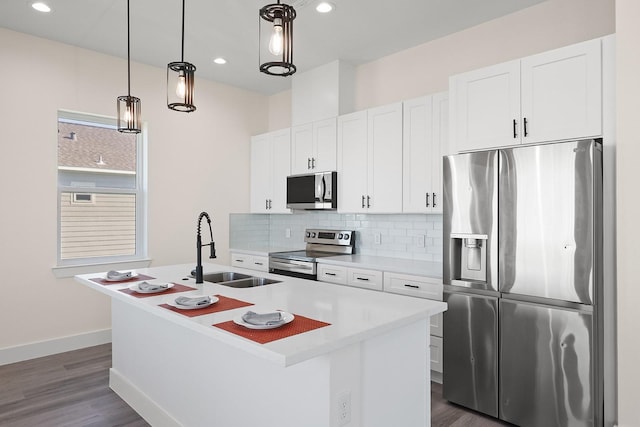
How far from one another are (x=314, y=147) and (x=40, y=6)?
2692 mm

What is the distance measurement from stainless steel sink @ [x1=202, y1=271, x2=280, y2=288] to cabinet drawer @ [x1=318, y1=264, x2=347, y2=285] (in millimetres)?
1180

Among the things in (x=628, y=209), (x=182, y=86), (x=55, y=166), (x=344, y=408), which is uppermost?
(x=182, y=86)

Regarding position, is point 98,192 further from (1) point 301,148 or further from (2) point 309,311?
(2) point 309,311

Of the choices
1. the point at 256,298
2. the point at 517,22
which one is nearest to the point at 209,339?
the point at 256,298

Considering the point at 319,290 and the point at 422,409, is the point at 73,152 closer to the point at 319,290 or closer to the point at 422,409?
the point at 319,290

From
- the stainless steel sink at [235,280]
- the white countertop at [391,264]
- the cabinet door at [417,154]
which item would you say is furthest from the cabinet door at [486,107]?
the stainless steel sink at [235,280]

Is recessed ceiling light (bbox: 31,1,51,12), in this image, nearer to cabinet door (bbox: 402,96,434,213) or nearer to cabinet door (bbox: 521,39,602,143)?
cabinet door (bbox: 402,96,434,213)

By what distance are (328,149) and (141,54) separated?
2184 millimetres

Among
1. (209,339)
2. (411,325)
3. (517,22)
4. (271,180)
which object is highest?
(517,22)

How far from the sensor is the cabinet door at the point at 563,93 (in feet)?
7.86

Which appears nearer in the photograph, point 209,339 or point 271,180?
point 209,339

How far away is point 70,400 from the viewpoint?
2.99m

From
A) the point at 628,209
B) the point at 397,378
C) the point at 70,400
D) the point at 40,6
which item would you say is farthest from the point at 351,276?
the point at 40,6

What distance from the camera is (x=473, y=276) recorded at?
109 inches
